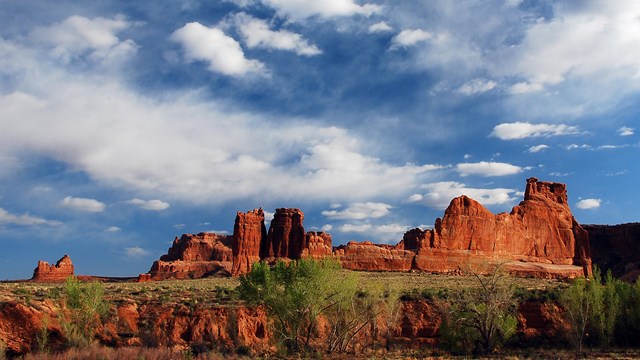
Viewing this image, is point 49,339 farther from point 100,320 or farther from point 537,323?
point 537,323

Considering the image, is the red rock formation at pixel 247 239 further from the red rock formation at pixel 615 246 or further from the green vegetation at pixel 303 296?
the red rock formation at pixel 615 246

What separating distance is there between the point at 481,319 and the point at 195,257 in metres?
142

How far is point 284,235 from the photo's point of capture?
114m

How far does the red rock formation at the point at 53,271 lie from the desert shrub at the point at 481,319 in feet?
395

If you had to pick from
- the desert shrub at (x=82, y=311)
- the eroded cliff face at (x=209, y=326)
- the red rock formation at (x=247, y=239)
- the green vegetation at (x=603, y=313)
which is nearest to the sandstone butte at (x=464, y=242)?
→ the red rock formation at (x=247, y=239)

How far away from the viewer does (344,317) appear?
34.4 meters

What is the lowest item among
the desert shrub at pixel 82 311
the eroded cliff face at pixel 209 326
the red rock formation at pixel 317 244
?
the eroded cliff face at pixel 209 326

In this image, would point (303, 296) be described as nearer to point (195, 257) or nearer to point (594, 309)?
point (594, 309)

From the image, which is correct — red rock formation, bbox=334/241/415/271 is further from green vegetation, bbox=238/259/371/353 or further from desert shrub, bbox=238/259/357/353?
desert shrub, bbox=238/259/357/353

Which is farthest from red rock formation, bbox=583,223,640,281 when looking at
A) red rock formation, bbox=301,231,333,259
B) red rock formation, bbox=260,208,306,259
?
red rock formation, bbox=260,208,306,259

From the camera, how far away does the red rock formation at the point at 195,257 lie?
479 feet

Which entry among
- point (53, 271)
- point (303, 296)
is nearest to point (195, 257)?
point (53, 271)

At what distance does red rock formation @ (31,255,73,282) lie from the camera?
13100 cm

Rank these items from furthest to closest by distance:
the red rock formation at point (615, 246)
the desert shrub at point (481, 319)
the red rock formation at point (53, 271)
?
1. the red rock formation at point (53, 271)
2. the red rock formation at point (615, 246)
3. the desert shrub at point (481, 319)
